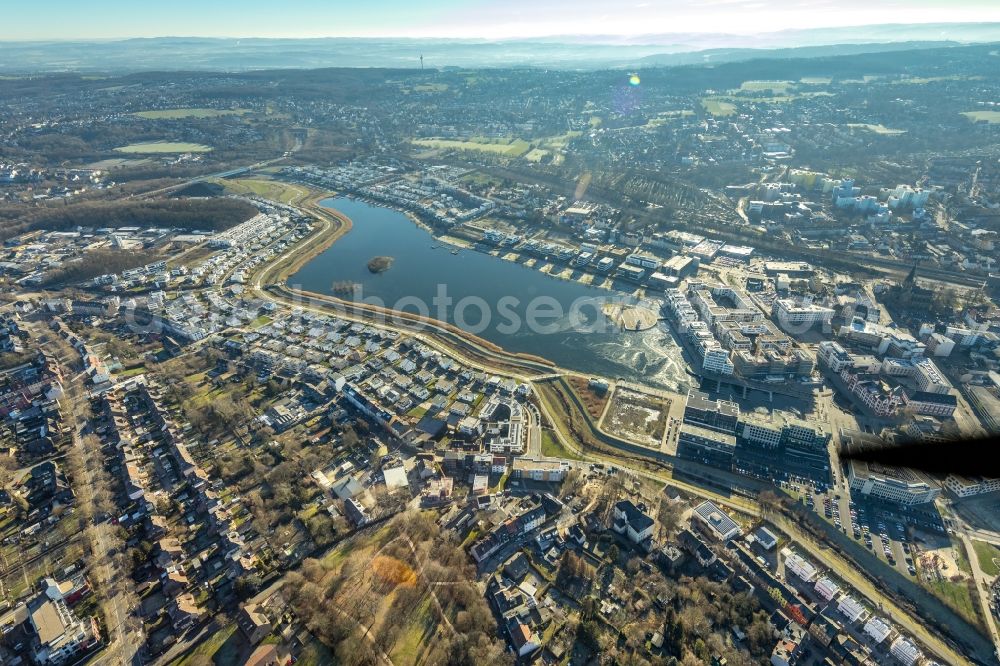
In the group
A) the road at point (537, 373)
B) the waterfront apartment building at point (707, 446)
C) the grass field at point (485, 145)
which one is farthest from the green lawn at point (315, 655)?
the grass field at point (485, 145)

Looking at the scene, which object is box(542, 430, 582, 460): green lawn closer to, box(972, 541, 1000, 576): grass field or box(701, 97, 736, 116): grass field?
box(972, 541, 1000, 576): grass field

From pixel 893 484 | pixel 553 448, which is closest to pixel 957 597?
pixel 893 484

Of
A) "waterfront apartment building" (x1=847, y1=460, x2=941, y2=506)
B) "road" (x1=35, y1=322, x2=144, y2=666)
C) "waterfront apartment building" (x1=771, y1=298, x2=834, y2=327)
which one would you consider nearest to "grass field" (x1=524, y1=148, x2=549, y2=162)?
"waterfront apartment building" (x1=771, y1=298, x2=834, y2=327)

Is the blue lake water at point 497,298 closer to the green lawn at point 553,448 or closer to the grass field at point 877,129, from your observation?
the green lawn at point 553,448

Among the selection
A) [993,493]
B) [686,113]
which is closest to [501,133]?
[686,113]

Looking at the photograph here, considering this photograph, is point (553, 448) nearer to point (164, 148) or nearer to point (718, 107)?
point (164, 148)

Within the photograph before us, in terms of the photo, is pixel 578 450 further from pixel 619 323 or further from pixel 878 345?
pixel 878 345
